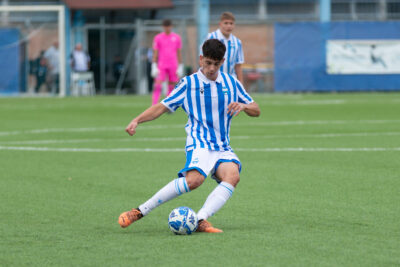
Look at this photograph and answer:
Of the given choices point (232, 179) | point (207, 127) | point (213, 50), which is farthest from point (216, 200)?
point (213, 50)

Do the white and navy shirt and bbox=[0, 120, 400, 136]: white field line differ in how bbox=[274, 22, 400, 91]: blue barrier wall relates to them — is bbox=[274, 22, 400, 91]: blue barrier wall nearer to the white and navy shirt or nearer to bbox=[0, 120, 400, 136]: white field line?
bbox=[0, 120, 400, 136]: white field line

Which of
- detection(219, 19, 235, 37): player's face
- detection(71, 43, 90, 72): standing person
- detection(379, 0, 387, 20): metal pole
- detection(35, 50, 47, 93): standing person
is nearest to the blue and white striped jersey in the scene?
detection(219, 19, 235, 37): player's face

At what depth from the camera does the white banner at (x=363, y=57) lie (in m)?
30.6

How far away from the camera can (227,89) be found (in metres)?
6.85

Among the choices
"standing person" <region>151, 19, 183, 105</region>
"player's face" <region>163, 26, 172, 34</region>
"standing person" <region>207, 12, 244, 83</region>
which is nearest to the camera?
"standing person" <region>207, 12, 244, 83</region>

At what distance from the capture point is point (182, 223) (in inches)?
245

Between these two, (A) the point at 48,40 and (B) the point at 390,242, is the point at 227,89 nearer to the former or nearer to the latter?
(B) the point at 390,242

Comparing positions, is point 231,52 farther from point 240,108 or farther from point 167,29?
point 240,108

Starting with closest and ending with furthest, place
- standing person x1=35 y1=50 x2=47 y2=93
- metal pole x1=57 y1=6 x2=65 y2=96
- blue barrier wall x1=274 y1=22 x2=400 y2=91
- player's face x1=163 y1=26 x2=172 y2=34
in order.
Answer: player's face x1=163 y1=26 x2=172 y2=34
metal pole x1=57 y1=6 x2=65 y2=96
blue barrier wall x1=274 y1=22 x2=400 y2=91
standing person x1=35 y1=50 x2=47 y2=93

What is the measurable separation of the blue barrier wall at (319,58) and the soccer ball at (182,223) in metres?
24.9

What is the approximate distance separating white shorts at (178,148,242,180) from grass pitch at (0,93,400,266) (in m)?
0.44

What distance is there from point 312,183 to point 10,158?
448cm

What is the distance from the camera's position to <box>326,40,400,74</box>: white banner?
3061 centimetres

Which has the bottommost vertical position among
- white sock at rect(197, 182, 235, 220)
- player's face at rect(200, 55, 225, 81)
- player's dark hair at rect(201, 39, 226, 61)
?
white sock at rect(197, 182, 235, 220)
